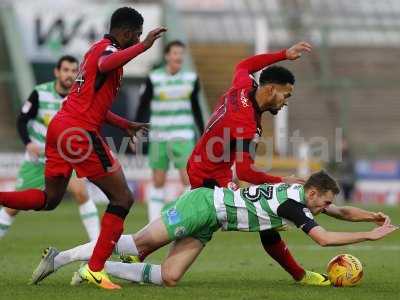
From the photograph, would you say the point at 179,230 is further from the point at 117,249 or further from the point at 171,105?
the point at 171,105

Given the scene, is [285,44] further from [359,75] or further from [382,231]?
[382,231]

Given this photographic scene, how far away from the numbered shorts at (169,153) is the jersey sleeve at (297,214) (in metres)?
6.40

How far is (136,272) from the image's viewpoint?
29.5 feet

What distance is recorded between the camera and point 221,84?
106ft

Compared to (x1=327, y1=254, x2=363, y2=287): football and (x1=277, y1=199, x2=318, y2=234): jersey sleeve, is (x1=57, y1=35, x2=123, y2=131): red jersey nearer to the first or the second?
(x1=277, y1=199, x2=318, y2=234): jersey sleeve

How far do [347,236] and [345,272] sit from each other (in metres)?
0.90

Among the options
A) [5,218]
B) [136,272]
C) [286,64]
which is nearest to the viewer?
[136,272]

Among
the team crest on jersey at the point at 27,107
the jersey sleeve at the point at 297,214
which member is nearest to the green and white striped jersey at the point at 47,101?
the team crest on jersey at the point at 27,107

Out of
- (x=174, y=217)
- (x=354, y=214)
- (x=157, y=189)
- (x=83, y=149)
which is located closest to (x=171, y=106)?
(x=157, y=189)

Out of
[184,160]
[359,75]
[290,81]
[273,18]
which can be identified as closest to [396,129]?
[359,75]

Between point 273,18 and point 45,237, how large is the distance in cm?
1984

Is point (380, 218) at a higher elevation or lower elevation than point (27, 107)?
lower

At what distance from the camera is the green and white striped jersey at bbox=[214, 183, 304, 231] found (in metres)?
8.74

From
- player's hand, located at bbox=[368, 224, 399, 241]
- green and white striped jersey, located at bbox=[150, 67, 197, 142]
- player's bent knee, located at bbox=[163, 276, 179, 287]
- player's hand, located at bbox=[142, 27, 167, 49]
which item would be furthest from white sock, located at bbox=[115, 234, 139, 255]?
green and white striped jersey, located at bbox=[150, 67, 197, 142]
